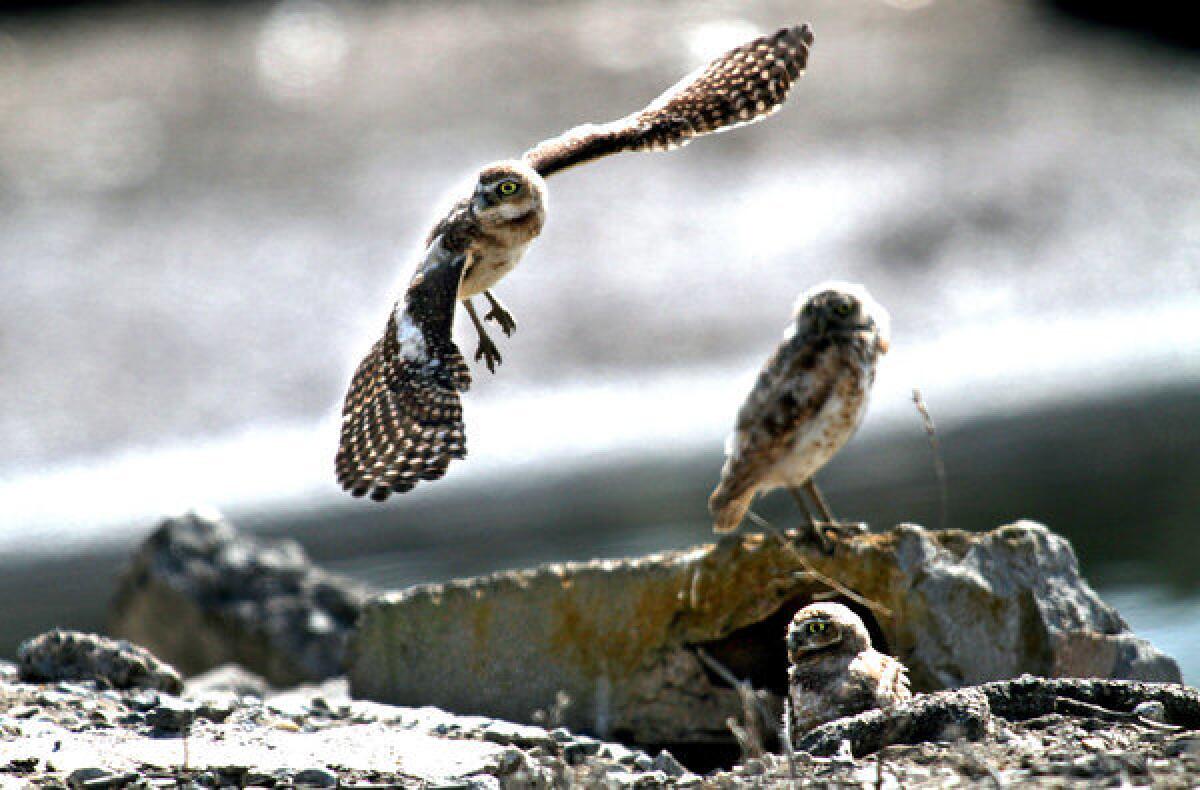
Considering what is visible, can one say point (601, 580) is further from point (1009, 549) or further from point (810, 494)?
point (1009, 549)

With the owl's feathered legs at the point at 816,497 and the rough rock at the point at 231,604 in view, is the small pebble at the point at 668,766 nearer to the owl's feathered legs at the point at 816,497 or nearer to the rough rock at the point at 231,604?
the owl's feathered legs at the point at 816,497

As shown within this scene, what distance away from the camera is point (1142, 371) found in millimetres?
27797

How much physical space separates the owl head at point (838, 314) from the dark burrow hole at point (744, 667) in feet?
4.92

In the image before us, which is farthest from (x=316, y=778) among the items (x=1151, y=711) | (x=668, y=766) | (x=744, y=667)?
(x=1151, y=711)

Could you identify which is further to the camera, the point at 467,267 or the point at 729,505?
the point at 729,505

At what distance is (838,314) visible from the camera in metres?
7.29

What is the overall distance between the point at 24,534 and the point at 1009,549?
2569cm

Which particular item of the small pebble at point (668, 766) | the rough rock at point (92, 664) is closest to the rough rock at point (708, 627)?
the small pebble at point (668, 766)

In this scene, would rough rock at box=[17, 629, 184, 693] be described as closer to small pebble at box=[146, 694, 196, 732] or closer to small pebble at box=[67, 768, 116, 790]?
small pebble at box=[146, 694, 196, 732]

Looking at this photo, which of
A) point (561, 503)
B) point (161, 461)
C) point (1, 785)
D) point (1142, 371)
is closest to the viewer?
point (1, 785)

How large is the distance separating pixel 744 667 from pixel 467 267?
2508 mm

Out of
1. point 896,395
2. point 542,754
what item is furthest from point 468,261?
point 896,395

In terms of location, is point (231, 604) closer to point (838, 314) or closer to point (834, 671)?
point (838, 314)

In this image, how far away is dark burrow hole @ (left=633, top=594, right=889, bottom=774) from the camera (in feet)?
27.0
